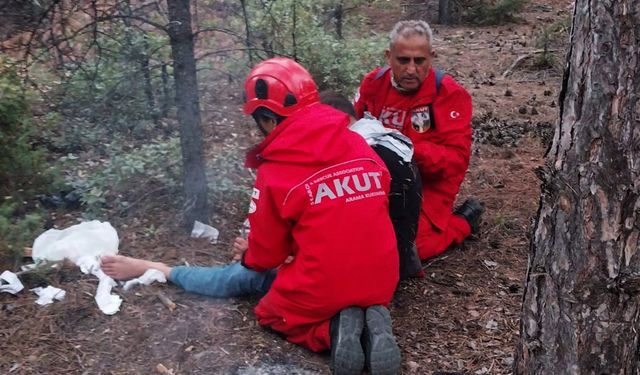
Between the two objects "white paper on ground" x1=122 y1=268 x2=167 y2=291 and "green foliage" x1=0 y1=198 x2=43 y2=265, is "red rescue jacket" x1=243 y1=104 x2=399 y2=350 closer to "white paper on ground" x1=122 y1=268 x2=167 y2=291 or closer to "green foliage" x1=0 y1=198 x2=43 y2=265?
"white paper on ground" x1=122 y1=268 x2=167 y2=291

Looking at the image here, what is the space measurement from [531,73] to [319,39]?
145 inches

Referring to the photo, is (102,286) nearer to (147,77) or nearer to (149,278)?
(149,278)

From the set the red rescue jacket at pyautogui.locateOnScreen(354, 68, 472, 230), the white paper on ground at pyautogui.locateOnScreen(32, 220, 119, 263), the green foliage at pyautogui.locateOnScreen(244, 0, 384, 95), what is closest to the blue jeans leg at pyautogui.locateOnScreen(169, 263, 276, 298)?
the white paper on ground at pyautogui.locateOnScreen(32, 220, 119, 263)

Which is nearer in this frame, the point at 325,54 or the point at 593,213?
the point at 593,213

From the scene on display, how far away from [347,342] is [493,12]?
1078cm

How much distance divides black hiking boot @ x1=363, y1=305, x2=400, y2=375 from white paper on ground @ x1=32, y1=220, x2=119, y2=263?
5.27 ft

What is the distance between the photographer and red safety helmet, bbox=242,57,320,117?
318 centimetres

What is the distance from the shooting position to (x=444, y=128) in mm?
4203

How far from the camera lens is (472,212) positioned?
4.53 m

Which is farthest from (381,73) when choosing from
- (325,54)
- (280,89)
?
(325,54)

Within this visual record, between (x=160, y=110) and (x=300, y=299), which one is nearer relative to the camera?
(x=300, y=299)

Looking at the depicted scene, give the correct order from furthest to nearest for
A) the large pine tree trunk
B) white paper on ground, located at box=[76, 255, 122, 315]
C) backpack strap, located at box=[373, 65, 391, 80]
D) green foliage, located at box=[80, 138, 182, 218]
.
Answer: backpack strap, located at box=[373, 65, 391, 80]
green foliage, located at box=[80, 138, 182, 218]
white paper on ground, located at box=[76, 255, 122, 315]
the large pine tree trunk

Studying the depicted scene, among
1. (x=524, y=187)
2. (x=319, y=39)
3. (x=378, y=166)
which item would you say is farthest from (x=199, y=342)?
(x=319, y=39)

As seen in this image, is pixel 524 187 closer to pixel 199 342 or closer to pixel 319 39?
pixel 319 39
